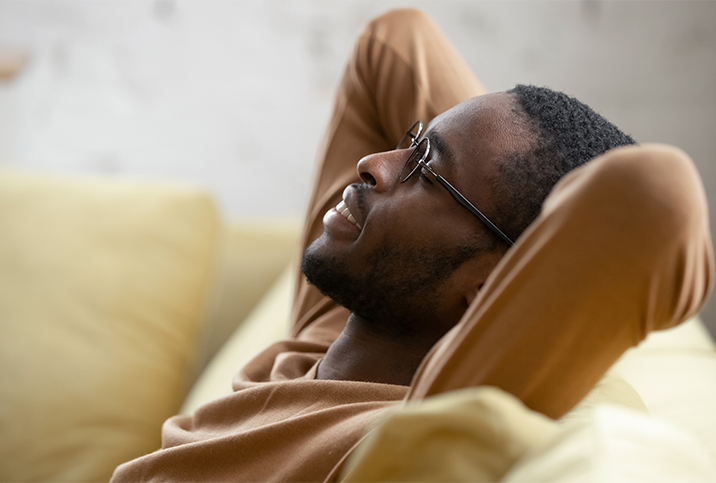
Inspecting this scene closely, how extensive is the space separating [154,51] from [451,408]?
192 centimetres

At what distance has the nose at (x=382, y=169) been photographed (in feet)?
2.65

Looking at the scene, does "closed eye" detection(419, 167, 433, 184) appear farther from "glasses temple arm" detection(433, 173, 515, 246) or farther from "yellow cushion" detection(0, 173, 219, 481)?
"yellow cushion" detection(0, 173, 219, 481)

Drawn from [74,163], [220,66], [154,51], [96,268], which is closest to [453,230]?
[96,268]

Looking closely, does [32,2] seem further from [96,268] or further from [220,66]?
[96,268]

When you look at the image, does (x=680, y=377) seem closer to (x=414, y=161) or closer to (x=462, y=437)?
(x=414, y=161)

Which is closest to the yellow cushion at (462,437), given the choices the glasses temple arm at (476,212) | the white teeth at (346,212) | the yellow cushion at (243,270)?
the glasses temple arm at (476,212)

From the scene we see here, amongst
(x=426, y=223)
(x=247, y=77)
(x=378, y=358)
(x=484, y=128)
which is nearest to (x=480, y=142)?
(x=484, y=128)

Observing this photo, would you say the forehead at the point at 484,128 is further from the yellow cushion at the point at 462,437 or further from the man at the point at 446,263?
the yellow cushion at the point at 462,437

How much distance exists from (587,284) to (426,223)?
1.21 ft

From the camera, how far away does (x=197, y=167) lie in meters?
2.06

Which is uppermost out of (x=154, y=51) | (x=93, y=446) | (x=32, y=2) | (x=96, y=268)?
(x=32, y=2)

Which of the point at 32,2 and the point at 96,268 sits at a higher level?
the point at 32,2

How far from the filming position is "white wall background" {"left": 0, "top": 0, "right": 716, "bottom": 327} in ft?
5.67

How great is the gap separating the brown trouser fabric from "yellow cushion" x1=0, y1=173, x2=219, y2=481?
0.91 m
